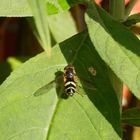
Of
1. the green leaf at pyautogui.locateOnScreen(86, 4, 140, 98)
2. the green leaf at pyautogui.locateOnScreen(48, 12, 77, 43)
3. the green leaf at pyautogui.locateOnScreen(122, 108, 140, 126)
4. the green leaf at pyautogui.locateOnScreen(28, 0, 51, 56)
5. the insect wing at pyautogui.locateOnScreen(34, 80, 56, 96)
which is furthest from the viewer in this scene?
the green leaf at pyautogui.locateOnScreen(48, 12, 77, 43)

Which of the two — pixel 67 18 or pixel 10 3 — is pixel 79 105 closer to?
pixel 10 3

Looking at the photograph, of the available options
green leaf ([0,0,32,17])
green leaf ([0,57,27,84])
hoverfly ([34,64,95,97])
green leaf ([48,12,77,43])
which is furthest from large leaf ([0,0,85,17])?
green leaf ([0,57,27,84])

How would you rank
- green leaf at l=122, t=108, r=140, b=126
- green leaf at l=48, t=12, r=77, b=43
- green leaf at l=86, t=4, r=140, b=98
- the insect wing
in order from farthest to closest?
green leaf at l=48, t=12, r=77, b=43, green leaf at l=122, t=108, r=140, b=126, the insect wing, green leaf at l=86, t=4, r=140, b=98

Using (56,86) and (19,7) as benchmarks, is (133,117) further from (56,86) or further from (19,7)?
(19,7)

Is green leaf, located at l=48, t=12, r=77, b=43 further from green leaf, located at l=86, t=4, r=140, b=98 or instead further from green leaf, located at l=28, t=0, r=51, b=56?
green leaf, located at l=28, t=0, r=51, b=56

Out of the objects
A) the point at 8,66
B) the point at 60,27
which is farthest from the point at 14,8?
the point at 8,66

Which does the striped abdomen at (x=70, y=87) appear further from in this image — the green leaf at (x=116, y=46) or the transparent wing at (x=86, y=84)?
the green leaf at (x=116, y=46)
